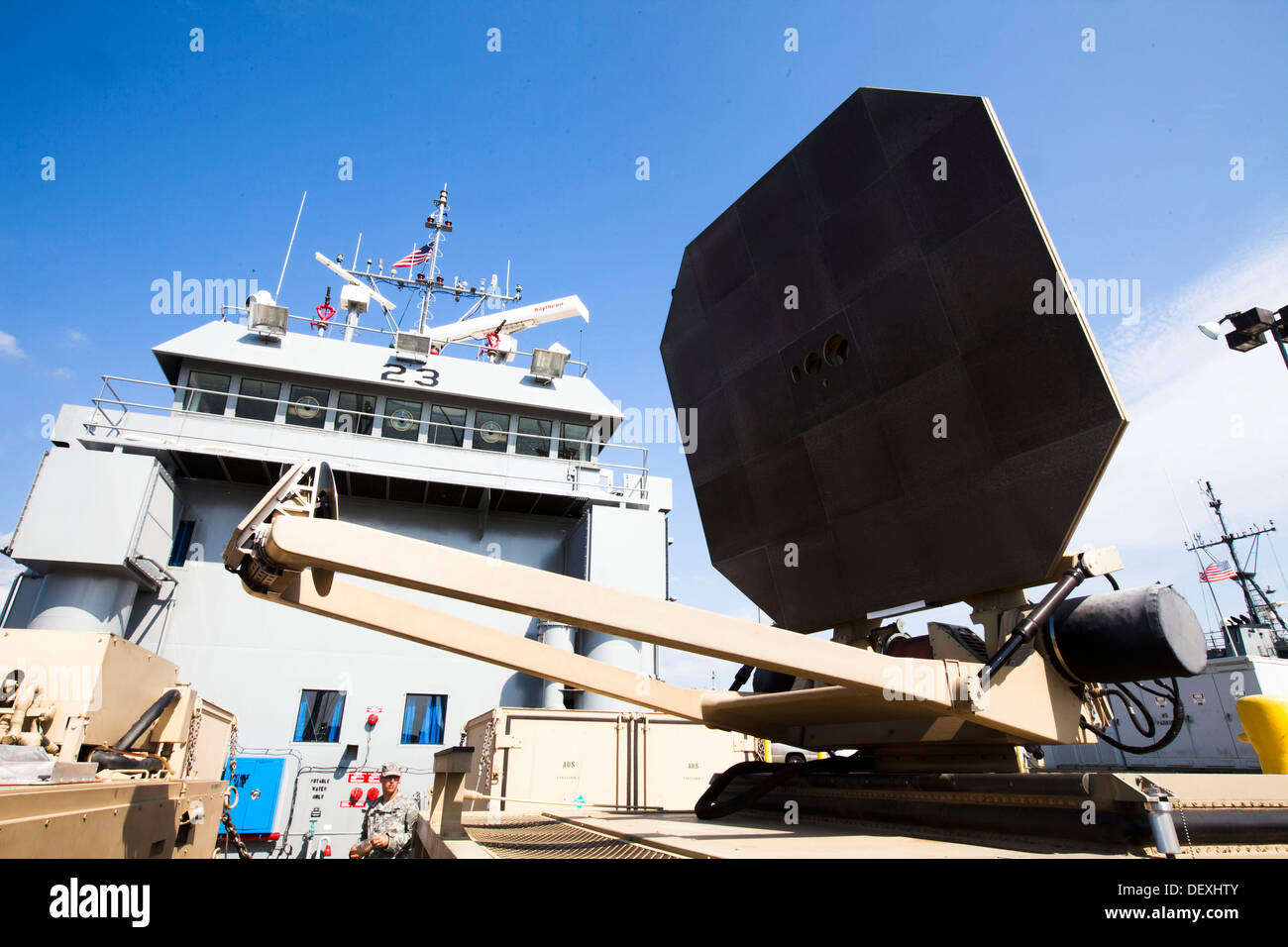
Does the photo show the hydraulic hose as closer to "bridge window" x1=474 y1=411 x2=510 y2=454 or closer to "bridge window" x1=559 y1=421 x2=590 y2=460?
"bridge window" x1=474 y1=411 x2=510 y2=454

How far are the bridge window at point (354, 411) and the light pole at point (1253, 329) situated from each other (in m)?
16.8

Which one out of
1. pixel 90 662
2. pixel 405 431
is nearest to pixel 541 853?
pixel 90 662

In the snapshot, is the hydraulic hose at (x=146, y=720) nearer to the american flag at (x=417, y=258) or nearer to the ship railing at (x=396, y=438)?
the ship railing at (x=396, y=438)

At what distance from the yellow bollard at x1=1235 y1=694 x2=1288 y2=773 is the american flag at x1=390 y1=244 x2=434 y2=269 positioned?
24.7 metres

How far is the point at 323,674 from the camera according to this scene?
1545 centimetres

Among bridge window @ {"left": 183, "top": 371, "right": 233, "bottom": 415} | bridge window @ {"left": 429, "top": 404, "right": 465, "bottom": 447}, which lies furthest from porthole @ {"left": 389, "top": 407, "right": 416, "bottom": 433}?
bridge window @ {"left": 183, "top": 371, "right": 233, "bottom": 415}

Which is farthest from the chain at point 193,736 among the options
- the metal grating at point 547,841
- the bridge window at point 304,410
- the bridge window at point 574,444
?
the bridge window at point 574,444

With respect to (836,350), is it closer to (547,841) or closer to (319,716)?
(547,841)

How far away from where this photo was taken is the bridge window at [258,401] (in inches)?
682

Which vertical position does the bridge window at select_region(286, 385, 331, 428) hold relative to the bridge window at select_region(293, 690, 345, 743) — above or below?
above

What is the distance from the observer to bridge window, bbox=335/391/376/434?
696 inches
